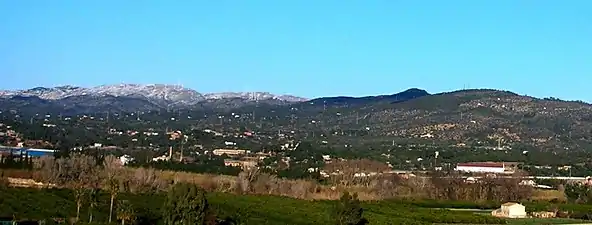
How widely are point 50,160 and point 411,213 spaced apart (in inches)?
1099

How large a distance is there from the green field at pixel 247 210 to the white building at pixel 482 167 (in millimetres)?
35461

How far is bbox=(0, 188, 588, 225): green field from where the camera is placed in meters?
44.9

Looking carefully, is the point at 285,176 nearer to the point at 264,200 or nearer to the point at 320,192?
the point at 320,192

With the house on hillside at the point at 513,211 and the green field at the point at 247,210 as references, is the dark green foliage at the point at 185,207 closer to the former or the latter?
the green field at the point at 247,210

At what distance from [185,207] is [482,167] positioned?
2919 inches

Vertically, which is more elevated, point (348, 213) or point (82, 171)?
point (82, 171)

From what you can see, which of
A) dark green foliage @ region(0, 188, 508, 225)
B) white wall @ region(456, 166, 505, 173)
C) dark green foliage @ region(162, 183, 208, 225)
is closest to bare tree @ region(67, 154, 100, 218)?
dark green foliage @ region(0, 188, 508, 225)

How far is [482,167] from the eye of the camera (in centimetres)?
10862

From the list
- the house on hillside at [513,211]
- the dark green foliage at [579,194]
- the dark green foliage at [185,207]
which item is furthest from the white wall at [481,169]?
the dark green foliage at [185,207]

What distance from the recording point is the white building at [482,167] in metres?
106

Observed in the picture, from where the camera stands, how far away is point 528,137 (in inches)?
5773

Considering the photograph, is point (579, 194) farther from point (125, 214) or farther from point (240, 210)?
point (125, 214)

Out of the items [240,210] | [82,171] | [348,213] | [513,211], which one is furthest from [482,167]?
[348,213]

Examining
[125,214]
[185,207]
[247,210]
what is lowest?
[247,210]
